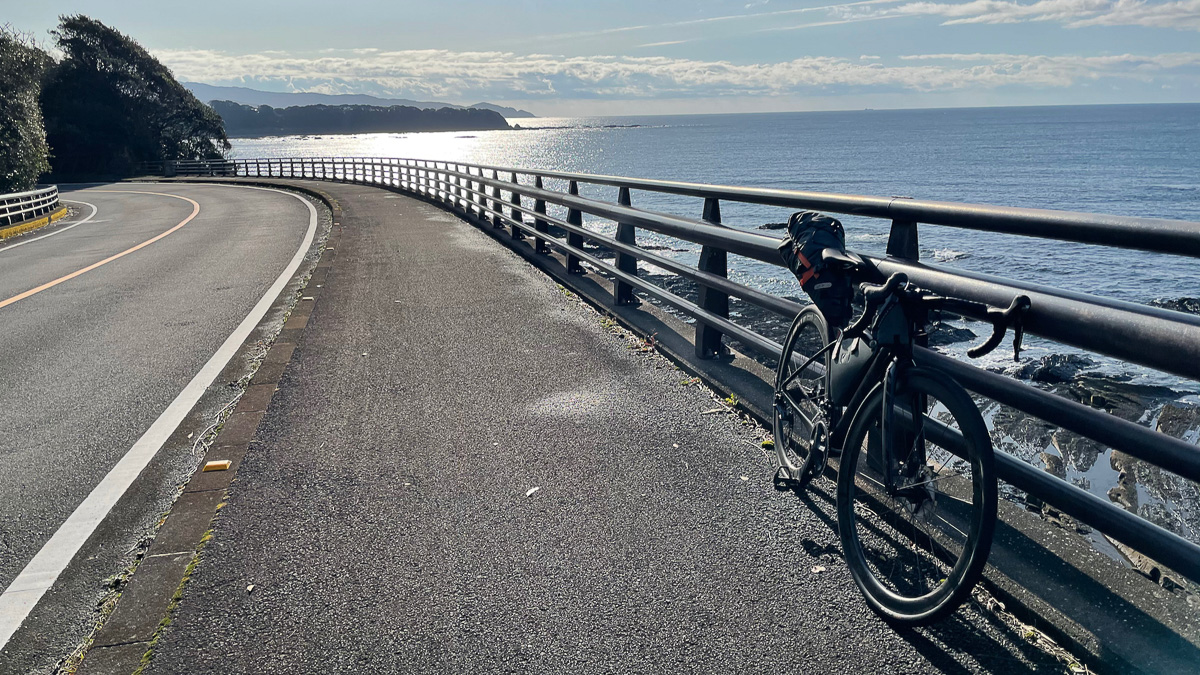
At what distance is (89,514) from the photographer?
4016 mm

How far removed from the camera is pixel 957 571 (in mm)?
2605

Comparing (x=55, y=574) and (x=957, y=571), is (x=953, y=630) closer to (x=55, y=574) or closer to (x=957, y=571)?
(x=957, y=571)

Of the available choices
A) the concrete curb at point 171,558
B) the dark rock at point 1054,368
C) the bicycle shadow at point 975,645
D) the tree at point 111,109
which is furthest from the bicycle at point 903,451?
the tree at point 111,109

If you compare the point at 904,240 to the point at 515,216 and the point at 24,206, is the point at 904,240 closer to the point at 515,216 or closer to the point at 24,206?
the point at 515,216

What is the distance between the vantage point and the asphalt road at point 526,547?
2.79m

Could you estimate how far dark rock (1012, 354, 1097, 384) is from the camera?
15.6 meters

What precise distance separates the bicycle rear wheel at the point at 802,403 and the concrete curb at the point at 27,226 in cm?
2219

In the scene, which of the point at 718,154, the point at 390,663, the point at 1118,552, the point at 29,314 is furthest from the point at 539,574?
the point at 718,154

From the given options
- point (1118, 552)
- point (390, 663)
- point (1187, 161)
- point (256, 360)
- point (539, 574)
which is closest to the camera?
point (390, 663)

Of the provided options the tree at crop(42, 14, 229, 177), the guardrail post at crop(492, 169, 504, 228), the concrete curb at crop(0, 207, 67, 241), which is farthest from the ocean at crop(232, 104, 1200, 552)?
the tree at crop(42, 14, 229, 177)

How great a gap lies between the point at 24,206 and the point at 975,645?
1110 inches

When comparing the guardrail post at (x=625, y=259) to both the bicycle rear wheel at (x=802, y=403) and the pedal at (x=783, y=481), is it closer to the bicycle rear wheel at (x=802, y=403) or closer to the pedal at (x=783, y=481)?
the bicycle rear wheel at (x=802, y=403)

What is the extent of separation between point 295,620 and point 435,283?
25.5 feet

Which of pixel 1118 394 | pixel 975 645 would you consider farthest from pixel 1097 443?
pixel 1118 394
